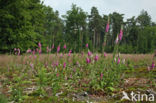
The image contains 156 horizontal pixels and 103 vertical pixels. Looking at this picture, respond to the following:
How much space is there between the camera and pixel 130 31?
51.3 meters

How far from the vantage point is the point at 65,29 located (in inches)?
1870

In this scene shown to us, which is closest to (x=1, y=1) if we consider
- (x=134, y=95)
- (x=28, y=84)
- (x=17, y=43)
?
(x=17, y=43)

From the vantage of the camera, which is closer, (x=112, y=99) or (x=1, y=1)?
(x=112, y=99)

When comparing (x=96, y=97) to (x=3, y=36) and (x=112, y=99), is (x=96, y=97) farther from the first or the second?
(x=3, y=36)

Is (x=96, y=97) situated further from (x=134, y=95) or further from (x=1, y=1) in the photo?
(x=1, y=1)

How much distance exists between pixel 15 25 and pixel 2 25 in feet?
3.46

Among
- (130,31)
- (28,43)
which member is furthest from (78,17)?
(28,43)

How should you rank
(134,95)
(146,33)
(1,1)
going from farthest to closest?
(146,33) < (1,1) < (134,95)

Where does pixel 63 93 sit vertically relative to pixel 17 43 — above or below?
below

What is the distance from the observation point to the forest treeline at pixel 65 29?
12.0m

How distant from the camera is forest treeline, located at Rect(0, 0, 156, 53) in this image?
1204 centimetres

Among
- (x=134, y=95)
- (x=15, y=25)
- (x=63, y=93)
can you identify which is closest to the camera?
(x=134, y=95)

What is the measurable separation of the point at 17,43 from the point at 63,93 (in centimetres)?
1120

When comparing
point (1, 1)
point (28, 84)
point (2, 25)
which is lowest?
point (28, 84)
